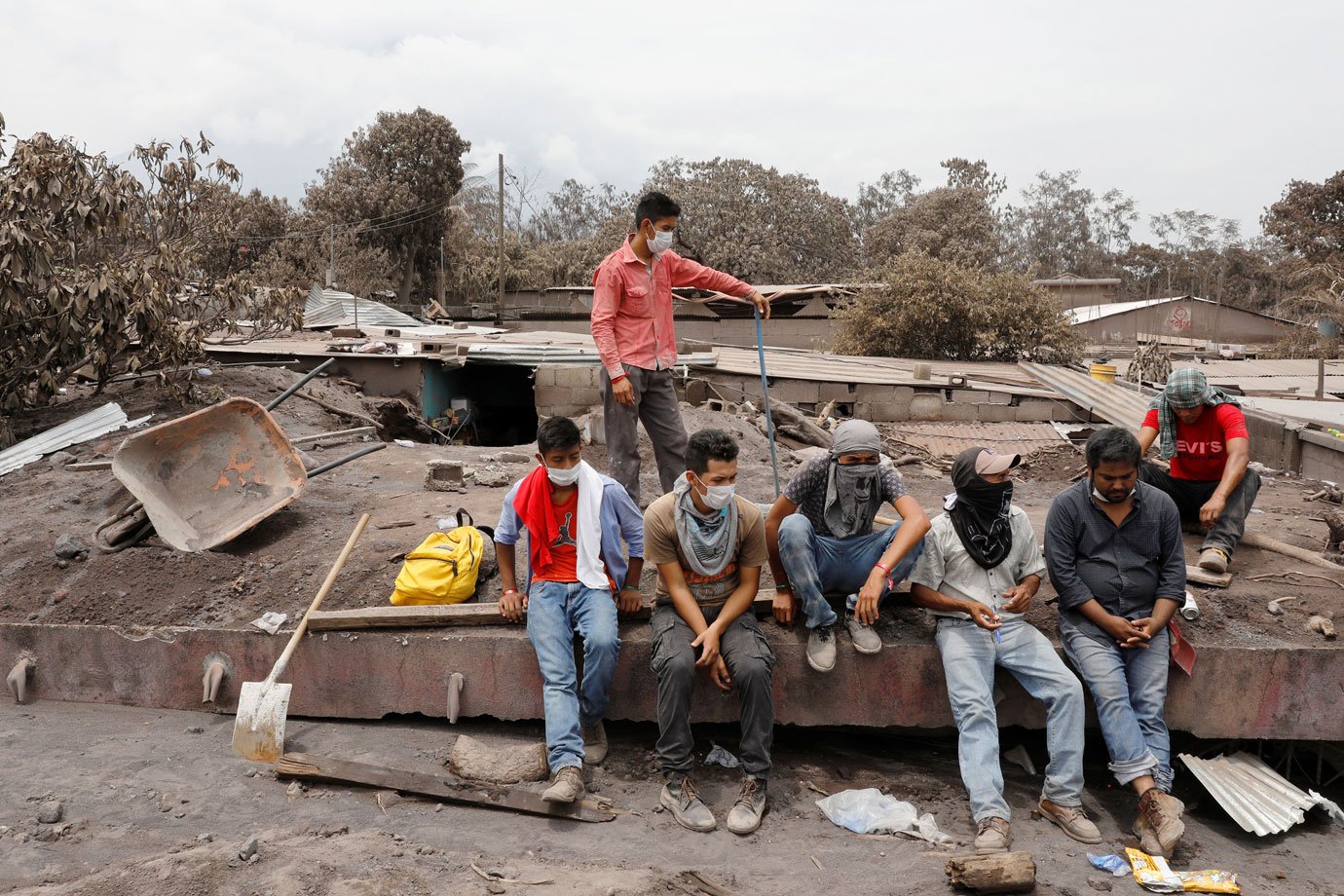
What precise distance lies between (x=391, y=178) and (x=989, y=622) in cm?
2592

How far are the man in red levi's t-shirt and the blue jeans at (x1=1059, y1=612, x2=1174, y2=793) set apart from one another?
989mm

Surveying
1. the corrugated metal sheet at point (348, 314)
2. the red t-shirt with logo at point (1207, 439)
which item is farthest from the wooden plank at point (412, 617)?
the corrugated metal sheet at point (348, 314)

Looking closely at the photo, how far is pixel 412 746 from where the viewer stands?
14.3ft

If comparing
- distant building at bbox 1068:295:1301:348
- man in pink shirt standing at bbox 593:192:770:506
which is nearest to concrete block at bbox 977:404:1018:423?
man in pink shirt standing at bbox 593:192:770:506

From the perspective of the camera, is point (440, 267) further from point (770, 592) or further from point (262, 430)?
point (770, 592)

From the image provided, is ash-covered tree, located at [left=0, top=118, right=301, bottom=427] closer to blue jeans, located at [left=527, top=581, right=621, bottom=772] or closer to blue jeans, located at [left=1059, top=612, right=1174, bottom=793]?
blue jeans, located at [left=527, top=581, right=621, bottom=772]

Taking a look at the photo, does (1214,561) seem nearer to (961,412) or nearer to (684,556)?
(684,556)

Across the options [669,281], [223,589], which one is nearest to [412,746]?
[223,589]

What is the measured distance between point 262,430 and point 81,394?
12.7 feet

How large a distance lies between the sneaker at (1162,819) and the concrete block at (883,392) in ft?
27.8

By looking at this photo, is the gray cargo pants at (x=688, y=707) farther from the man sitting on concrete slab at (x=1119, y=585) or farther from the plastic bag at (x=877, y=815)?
the man sitting on concrete slab at (x=1119, y=585)

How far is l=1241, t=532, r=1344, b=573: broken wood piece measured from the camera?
16.2ft

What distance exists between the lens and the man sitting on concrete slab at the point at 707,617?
3.82 metres

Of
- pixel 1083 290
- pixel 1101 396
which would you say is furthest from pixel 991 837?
pixel 1083 290
